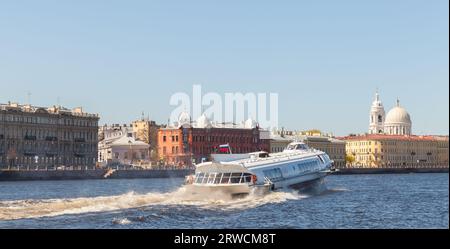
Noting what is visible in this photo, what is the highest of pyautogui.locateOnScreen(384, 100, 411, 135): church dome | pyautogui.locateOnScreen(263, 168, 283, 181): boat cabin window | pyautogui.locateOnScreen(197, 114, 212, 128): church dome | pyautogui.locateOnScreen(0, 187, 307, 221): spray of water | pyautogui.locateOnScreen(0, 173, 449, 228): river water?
pyautogui.locateOnScreen(384, 100, 411, 135): church dome

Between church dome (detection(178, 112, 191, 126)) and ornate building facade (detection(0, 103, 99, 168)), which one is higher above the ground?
church dome (detection(178, 112, 191, 126))

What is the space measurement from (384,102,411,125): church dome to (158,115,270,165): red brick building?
5852 cm

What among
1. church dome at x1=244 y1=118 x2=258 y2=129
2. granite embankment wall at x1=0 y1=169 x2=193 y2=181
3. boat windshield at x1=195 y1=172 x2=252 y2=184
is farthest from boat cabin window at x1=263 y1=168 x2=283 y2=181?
church dome at x1=244 y1=118 x2=258 y2=129

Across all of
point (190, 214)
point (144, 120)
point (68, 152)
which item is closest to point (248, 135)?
point (144, 120)

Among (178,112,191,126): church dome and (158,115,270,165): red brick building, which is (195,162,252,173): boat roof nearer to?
(158,115,270,165): red brick building

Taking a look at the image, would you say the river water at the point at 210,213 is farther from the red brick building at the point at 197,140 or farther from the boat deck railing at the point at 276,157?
the red brick building at the point at 197,140

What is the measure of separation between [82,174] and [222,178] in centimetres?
6051

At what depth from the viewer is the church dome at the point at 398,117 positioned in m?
186

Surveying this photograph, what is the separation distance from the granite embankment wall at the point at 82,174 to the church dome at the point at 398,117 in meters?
89.2

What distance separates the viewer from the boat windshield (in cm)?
3641

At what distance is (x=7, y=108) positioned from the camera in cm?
10094

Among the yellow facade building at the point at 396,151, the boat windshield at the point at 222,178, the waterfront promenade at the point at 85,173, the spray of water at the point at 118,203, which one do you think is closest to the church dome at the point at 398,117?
the yellow facade building at the point at 396,151

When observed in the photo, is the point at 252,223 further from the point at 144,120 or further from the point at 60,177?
the point at 144,120

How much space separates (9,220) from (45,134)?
84.2 meters
